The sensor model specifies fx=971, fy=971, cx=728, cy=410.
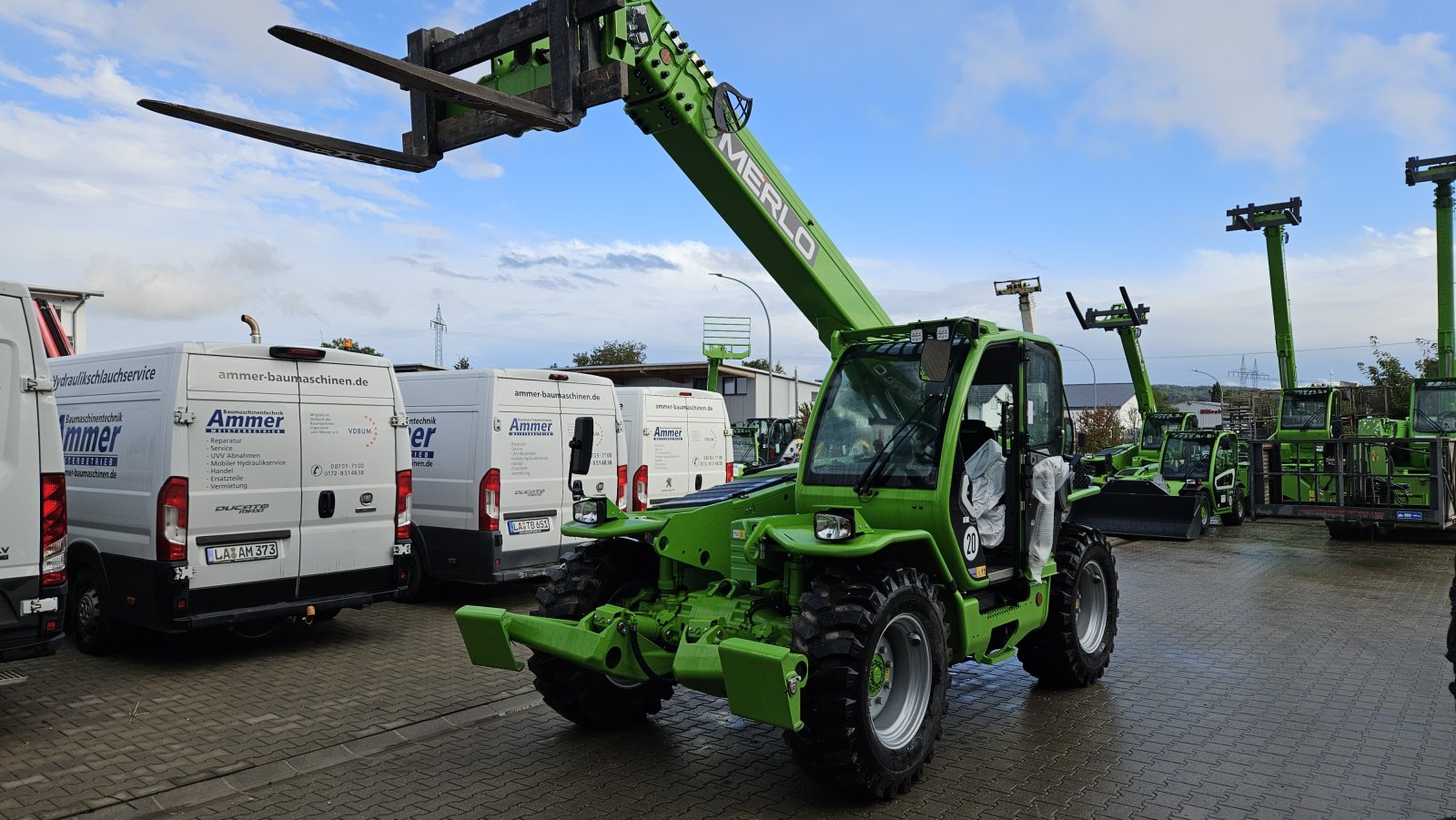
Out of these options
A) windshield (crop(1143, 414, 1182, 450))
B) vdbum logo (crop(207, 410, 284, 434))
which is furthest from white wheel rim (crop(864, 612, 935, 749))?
windshield (crop(1143, 414, 1182, 450))

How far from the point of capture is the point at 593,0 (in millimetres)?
4648

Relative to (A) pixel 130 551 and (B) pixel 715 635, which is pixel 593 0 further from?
(A) pixel 130 551

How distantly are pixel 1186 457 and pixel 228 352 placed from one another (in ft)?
57.3

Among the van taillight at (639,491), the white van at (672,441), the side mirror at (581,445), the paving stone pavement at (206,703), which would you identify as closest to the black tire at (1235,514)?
the white van at (672,441)

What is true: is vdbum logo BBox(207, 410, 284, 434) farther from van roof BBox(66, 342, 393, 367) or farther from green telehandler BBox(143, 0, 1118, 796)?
green telehandler BBox(143, 0, 1118, 796)

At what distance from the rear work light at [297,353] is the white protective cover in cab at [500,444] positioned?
6.40 feet

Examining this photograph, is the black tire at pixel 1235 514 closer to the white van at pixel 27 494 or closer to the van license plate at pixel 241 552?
the van license plate at pixel 241 552

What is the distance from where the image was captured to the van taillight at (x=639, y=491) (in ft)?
40.5

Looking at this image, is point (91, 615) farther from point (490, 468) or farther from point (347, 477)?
point (490, 468)

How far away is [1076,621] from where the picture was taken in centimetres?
685

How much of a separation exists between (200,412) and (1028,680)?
640 cm

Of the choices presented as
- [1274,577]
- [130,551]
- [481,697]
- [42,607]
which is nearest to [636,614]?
[481,697]

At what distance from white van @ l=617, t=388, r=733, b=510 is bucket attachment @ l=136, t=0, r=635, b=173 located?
762 cm

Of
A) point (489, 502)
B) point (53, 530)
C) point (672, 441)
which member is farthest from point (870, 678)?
A: point (672, 441)
